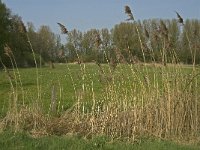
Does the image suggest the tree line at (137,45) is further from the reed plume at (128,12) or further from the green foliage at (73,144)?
the green foliage at (73,144)

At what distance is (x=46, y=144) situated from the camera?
7.81 metres

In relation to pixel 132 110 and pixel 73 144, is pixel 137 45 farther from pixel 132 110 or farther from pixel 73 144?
pixel 73 144

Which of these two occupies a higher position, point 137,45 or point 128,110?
point 137,45

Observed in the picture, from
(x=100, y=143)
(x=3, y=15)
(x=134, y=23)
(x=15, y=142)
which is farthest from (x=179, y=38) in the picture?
(x=3, y=15)

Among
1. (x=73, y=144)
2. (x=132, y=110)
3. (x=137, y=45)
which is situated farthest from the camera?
(x=137, y=45)

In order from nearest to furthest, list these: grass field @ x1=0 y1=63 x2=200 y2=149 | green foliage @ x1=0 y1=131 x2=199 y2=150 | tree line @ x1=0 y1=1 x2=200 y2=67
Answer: green foliage @ x1=0 y1=131 x2=199 y2=150 → grass field @ x1=0 y1=63 x2=200 y2=149 → tree line @ x1=0 y1=1 x2=200 y2=67

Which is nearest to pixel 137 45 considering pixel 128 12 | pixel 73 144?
pixel 128 12

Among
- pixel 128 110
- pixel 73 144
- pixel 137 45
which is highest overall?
pixel 137 45

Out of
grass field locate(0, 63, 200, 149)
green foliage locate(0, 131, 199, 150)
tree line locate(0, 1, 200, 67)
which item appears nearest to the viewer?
green foliage locate(0, 131, 199, 150)

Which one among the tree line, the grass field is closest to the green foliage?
the grass field

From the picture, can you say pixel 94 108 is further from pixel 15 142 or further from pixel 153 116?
pixel 15 142

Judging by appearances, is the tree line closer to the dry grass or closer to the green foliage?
the dry grass

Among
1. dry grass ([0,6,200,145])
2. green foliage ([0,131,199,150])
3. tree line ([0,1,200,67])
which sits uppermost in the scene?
tree line ([0,1,200,67])

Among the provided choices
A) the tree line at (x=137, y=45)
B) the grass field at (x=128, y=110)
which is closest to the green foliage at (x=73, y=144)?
the grass field at (x=128, y=110)
